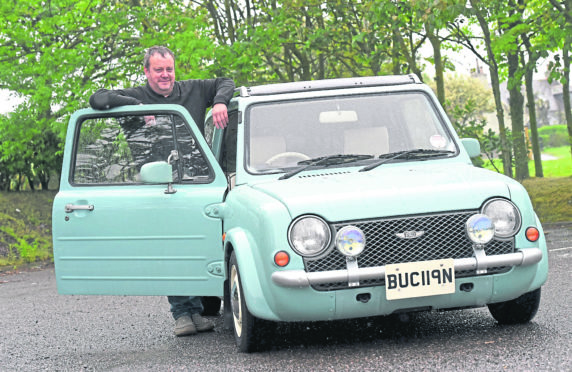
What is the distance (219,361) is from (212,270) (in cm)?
90

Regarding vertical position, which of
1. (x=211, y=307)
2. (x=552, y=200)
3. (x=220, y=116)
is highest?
(x=220, y=116)

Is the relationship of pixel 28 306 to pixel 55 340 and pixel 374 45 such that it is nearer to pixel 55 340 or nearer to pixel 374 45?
pixel 55 340

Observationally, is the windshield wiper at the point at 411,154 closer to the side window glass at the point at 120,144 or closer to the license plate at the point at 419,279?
the license plate at the point at 419,279

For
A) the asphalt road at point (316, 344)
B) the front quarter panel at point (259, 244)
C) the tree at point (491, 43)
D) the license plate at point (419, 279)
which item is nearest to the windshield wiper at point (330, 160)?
the front quarter panel at point (259, 244)

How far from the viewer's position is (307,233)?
5066mm

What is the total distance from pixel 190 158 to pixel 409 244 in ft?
6.88

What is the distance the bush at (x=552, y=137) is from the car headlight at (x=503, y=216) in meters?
77.1

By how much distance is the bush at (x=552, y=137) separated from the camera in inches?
3210

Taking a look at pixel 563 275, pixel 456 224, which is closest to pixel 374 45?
pixel 563 275

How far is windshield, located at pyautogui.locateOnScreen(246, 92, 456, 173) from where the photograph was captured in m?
6.25

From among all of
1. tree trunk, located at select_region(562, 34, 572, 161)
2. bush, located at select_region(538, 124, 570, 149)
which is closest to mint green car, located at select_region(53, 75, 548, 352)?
tree trunk, located at select_region(562, 34, 572, 161)

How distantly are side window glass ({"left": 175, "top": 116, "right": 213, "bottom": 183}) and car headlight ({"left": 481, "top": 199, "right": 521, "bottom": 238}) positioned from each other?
213 cm

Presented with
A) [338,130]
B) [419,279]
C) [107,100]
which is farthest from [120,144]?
[419,279]

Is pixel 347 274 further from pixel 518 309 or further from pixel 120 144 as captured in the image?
pixel 120 144
